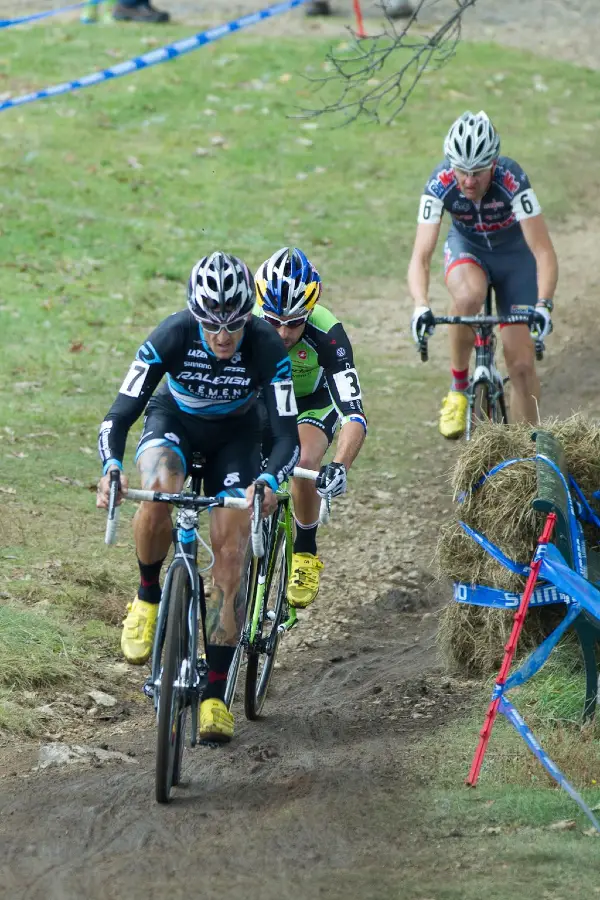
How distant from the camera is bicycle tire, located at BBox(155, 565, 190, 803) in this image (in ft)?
16.7

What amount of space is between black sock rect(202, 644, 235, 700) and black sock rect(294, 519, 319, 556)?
1585 mm

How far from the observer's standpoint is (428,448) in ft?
36.4

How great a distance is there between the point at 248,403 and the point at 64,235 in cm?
964

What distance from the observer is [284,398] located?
19.1 feet

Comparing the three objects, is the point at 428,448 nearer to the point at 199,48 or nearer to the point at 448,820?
the point at 448,820

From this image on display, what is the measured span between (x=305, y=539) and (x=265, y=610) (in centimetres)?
89

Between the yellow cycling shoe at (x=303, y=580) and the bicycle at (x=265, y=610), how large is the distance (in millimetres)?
212

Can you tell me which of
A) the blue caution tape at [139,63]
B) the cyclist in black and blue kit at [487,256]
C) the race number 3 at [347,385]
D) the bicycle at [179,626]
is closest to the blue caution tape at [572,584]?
the bicycle at [179,626]

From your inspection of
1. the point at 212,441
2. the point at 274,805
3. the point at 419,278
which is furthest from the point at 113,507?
the point at 419,278

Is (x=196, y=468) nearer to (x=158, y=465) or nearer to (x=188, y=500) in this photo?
(x=158, y=465)

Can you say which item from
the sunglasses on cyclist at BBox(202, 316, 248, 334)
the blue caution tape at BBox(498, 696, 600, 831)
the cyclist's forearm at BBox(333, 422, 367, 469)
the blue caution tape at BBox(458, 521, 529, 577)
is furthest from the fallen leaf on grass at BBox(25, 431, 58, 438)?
the blue caution tape at BBox(498, 696, 600, 831)

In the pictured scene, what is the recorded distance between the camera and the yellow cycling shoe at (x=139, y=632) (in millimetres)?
5676

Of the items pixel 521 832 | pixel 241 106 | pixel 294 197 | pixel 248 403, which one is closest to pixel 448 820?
pixel 521 832

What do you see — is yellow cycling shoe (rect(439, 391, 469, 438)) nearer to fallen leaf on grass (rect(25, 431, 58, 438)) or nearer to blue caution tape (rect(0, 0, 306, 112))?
fallen leaf on grass (rect(25, 431, 58, 438))
